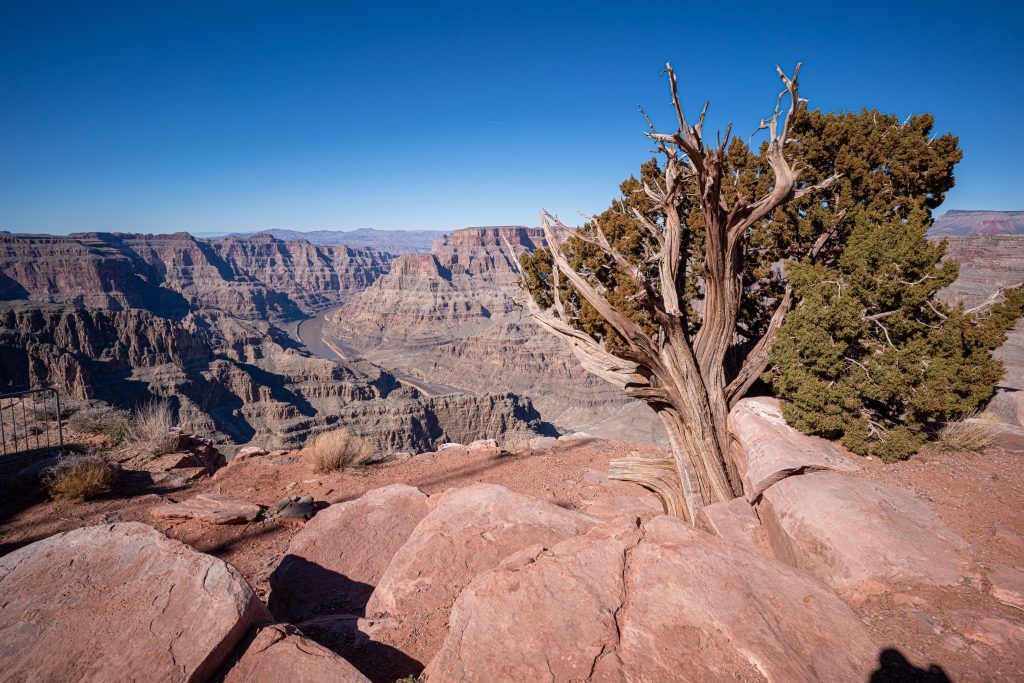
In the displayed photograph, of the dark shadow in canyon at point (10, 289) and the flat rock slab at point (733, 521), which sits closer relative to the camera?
the flat rock slab at point (733, 521)

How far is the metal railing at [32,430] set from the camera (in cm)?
1123

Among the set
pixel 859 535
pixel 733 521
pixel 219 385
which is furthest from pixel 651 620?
pixel 219 385

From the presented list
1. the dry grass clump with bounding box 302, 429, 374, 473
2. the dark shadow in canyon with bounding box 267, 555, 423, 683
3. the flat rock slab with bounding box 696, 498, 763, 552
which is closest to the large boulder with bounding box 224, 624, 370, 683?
the dark shadow in canyon with bounding box 267, 555, 423, 683

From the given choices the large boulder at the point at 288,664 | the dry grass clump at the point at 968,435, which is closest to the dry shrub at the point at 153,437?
the large boulder at the point at 288,664

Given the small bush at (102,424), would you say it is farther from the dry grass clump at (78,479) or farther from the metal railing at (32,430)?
the dry grass clump at (78,479)

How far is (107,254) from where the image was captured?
150m

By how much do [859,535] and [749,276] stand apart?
5460 mm

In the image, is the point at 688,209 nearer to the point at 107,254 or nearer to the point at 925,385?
the point at 925,385

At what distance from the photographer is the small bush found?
12.8m

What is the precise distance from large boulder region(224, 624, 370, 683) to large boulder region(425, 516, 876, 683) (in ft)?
2.13

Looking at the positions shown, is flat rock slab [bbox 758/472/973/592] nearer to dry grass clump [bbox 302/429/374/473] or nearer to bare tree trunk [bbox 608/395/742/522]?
bare tree trunk [bbox 608/395/742/522]

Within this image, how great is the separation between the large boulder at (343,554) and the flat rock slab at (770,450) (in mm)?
5090

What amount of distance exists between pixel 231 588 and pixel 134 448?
36.8 ft

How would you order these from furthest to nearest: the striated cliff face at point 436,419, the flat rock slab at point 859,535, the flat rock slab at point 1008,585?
the striated cliff face at point 436,419 < the flat rock slab at point 859,535 < the flat rock slab at point 1008,585
